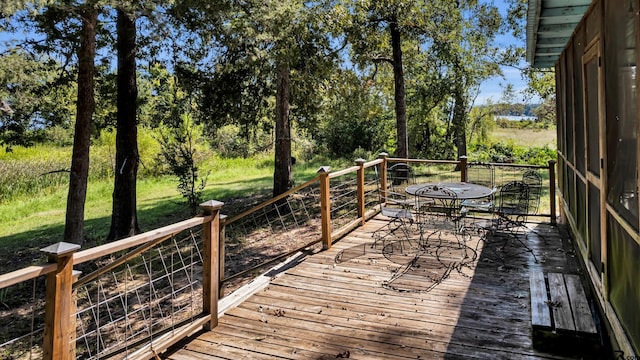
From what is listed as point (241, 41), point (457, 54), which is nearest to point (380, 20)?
point (457, 54)

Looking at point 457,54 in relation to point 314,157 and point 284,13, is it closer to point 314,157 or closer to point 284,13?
point 284,13

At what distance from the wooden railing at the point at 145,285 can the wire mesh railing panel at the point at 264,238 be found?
1.0 inches

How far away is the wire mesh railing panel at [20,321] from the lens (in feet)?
15.1

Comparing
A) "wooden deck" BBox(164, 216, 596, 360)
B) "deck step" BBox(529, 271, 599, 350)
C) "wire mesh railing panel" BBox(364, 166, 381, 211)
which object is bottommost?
"wooden deck" BBox(164, 216, 596, 360)

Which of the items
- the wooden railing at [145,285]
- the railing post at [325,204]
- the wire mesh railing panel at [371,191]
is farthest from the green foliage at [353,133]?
the railing post at [325,204]

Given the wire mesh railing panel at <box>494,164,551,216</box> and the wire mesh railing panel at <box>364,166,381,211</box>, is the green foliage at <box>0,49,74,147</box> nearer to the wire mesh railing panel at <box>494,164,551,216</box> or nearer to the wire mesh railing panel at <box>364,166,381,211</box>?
the wire mesh railing panel at <box>364,166,381,211</box>

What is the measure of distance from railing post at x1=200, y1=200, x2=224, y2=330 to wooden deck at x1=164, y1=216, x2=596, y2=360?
0.57ft

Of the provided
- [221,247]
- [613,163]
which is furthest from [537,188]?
[221,247]

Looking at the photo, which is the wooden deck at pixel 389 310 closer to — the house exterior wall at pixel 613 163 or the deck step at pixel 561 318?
the deck step at pixel 561 318

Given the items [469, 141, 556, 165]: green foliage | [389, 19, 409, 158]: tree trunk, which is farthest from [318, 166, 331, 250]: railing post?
[469, 141, 556, 165]: green foliage

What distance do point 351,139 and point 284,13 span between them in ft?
37.1

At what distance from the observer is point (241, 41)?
7.03 metres

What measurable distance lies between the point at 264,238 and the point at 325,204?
3065mm

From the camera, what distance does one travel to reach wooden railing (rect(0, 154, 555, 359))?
7.03 ft
